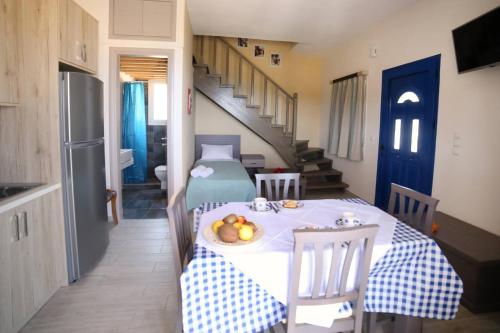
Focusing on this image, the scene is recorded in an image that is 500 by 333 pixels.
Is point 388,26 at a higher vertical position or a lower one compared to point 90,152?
higher

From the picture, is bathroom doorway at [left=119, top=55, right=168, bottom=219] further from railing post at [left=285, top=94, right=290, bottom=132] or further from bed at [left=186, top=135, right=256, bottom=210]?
railing post at [left=285, top=94, right=290, bottom=132]

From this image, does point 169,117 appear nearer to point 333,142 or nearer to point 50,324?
point 50,324

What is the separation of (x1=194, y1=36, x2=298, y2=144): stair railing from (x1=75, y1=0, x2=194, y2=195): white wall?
6.32 ft

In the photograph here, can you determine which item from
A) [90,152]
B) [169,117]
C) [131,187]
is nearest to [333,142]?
[169,117]

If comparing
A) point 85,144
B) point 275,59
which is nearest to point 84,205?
point 85,144

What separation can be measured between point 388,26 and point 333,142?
2177 millimetres

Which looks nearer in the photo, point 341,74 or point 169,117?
point 169,117

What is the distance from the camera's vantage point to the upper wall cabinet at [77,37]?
7.37ft

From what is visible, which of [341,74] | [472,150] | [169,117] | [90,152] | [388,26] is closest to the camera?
[90,152]

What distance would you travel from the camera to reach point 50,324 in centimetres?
187

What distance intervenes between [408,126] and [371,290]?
287cm

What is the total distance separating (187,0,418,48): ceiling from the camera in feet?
11.8

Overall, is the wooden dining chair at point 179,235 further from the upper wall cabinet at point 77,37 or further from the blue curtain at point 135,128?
the blue curtain at point 135,128

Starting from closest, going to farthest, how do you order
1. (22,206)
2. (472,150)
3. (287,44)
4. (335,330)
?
(335,330)
(22,206)
(472,150)
(287,44)
